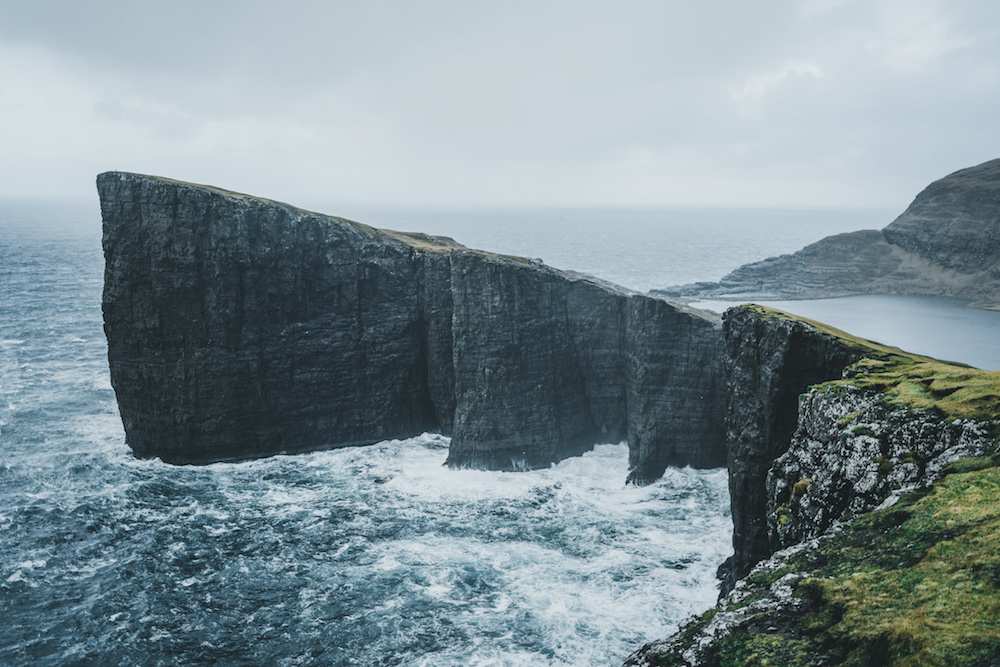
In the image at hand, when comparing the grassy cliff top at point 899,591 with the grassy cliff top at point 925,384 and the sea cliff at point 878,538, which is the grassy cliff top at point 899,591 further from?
the grassy cliff top at point 925,384

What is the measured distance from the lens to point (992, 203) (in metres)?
120

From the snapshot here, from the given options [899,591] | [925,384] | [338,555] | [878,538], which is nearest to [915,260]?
[925,384]

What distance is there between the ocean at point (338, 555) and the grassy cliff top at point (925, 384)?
14520 millimetres

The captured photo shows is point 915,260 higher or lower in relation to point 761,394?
higher

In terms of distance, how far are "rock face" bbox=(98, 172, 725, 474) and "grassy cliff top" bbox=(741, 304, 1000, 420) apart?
19188mm

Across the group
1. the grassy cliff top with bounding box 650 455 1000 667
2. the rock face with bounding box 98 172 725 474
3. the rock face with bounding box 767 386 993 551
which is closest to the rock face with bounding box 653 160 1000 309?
the rock face with bounding box 98 172 725 474

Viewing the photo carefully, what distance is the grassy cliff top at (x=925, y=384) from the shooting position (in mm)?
17578

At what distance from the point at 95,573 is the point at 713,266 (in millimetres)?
175340

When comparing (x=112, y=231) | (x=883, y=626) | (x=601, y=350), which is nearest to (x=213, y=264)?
(x=112, y=231)

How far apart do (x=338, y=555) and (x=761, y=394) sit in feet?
80.5

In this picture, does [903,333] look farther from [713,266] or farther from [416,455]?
[713,266]

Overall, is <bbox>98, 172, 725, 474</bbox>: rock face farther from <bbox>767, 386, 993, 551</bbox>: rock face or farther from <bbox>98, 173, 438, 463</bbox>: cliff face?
<bbox>767, 386, 993, 551</bbox>: rock face

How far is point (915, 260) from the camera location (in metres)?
134

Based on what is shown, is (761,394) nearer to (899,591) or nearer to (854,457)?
(854,457)
